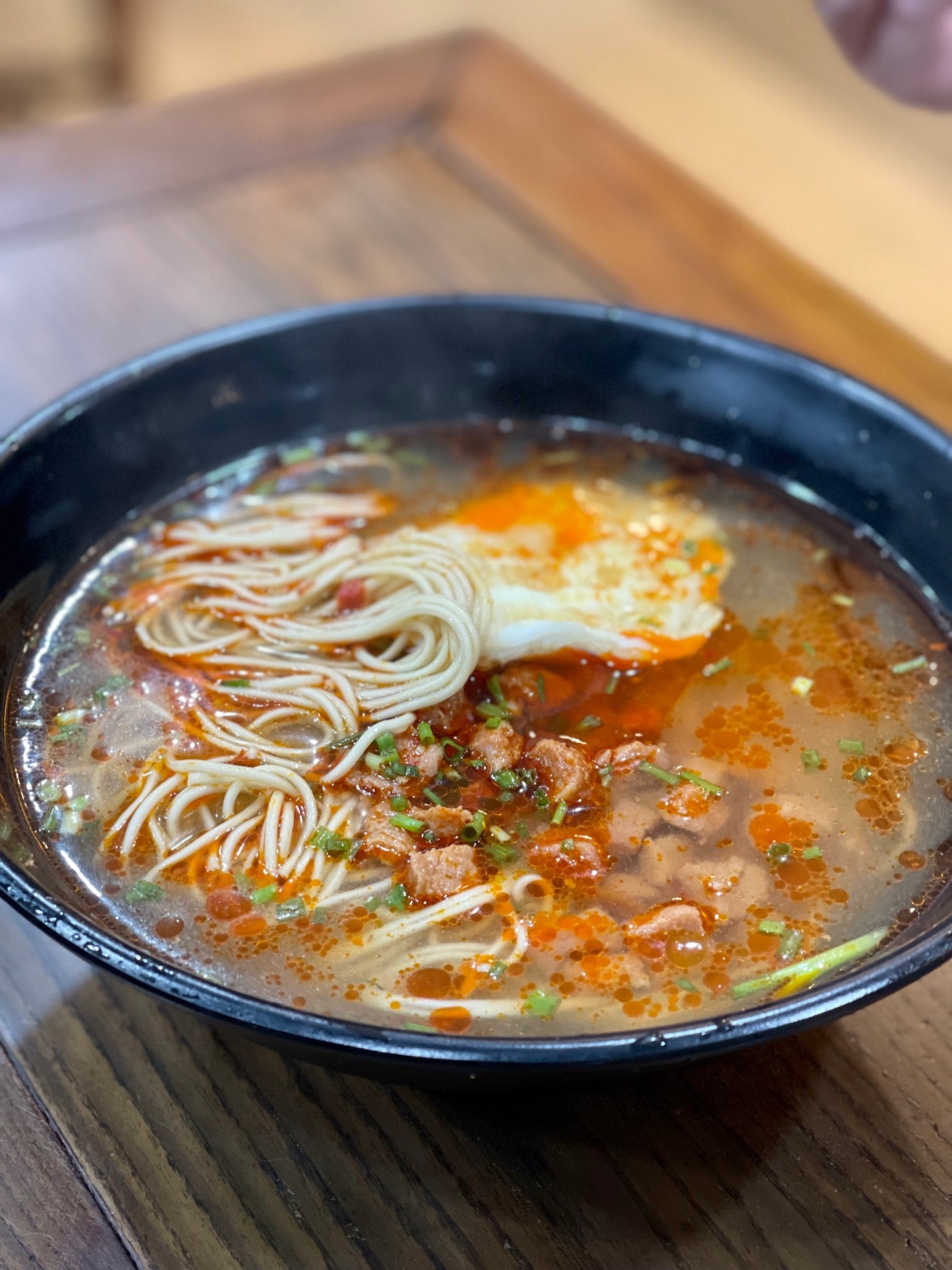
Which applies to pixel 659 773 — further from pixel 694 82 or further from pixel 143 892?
pixel 694 82

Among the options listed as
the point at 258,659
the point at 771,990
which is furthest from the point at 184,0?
the point at 771,990

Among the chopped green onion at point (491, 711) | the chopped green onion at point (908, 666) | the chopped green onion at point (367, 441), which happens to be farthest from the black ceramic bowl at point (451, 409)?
the chopped green onion at point (491, 711)

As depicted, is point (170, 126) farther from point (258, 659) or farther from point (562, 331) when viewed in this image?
point (258, 659)

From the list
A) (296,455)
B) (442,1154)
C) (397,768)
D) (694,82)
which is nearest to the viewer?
(442,1154)

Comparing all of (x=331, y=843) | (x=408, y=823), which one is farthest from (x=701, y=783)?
(x=331, y=843)

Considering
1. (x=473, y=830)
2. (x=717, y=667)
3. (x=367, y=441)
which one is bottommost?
(x=717, y=667)

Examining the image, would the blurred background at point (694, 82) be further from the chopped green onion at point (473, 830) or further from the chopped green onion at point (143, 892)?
the chopped green onion at point (143, 892)
